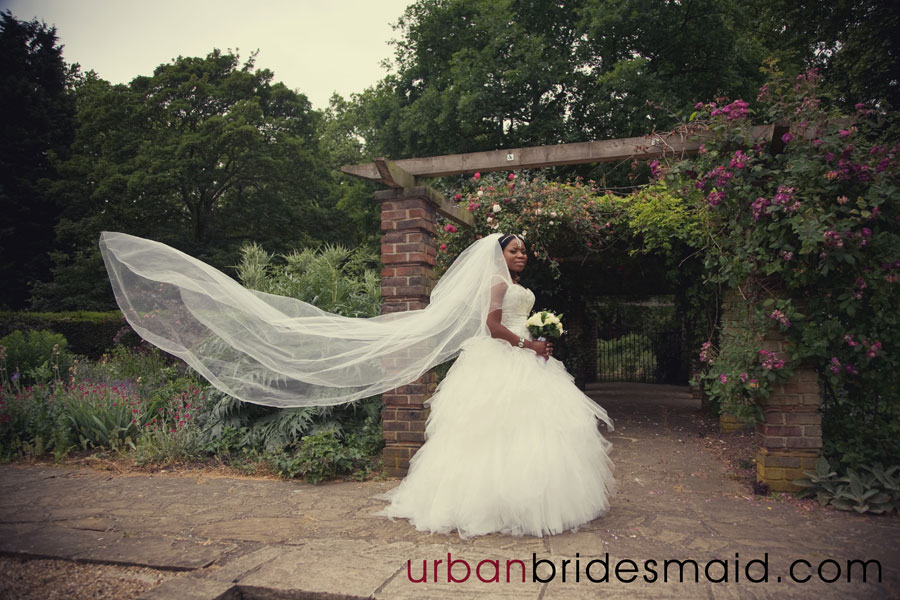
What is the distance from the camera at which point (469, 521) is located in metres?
3.44

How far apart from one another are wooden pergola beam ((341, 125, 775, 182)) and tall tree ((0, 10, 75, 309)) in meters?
19.6

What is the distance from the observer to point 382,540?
3371 mm

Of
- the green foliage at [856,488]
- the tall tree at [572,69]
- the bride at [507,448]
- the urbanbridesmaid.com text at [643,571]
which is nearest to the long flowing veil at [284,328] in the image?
the bride at [507,448]

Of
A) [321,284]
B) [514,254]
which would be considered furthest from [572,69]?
[514,254]

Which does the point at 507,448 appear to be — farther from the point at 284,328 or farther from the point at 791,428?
the point at 791,428

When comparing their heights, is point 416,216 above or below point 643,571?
above

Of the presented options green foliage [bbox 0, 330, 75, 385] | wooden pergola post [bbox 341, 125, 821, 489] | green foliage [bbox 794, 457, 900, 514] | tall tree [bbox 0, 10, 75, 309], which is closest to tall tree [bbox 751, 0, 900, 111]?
wooden pergola post [bbox 341, 125, 821, 489]

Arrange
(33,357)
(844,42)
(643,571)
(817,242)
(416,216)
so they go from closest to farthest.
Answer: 1. (643,571)
2. (817,242)
3. (416,216)
4. (33,357)
5. (844,42)

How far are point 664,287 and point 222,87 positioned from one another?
1713 centimetres

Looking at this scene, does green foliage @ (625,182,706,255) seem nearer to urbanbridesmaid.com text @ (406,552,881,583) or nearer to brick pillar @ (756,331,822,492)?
brick pillar @ (756,331,822,492)

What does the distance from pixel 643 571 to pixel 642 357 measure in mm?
19971

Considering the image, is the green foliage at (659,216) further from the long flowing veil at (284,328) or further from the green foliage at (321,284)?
the green foliage at (321,284)

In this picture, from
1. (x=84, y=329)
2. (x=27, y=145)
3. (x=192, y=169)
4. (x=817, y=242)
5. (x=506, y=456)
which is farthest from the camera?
(x=27, y=145)

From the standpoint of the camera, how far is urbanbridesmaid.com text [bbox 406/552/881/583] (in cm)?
275
